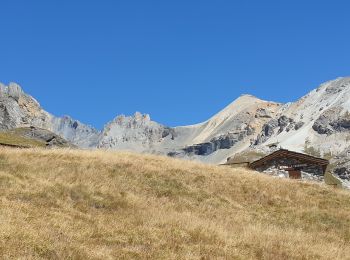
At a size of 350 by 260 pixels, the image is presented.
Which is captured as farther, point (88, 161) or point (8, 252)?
point (88, 161)

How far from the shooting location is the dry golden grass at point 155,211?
14.6 meters

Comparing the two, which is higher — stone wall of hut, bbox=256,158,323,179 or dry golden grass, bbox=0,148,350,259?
stone wall of hut, bbox=256,158,323,179

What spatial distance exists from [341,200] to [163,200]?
1234cm

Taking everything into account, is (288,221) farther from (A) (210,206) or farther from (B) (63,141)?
(B) (63,141)

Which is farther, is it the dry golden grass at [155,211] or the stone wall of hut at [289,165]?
the stone wall of hut at [289,165]

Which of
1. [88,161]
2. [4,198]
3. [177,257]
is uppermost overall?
[88,161]

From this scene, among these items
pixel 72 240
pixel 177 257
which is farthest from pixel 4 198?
pixel 177 257

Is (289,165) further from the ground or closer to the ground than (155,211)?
further from the ground

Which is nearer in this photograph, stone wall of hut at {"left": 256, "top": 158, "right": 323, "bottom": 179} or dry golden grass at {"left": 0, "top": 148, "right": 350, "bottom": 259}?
dry golden grass at {"left": 0, "top": 148, "right": 350, "bottom": 259}

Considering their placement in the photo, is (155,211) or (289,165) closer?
(155,211)

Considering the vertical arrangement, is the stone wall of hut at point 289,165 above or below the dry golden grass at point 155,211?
above

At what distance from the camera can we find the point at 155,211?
21.5 meters

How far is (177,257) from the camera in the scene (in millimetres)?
13938

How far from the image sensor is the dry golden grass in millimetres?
14562
